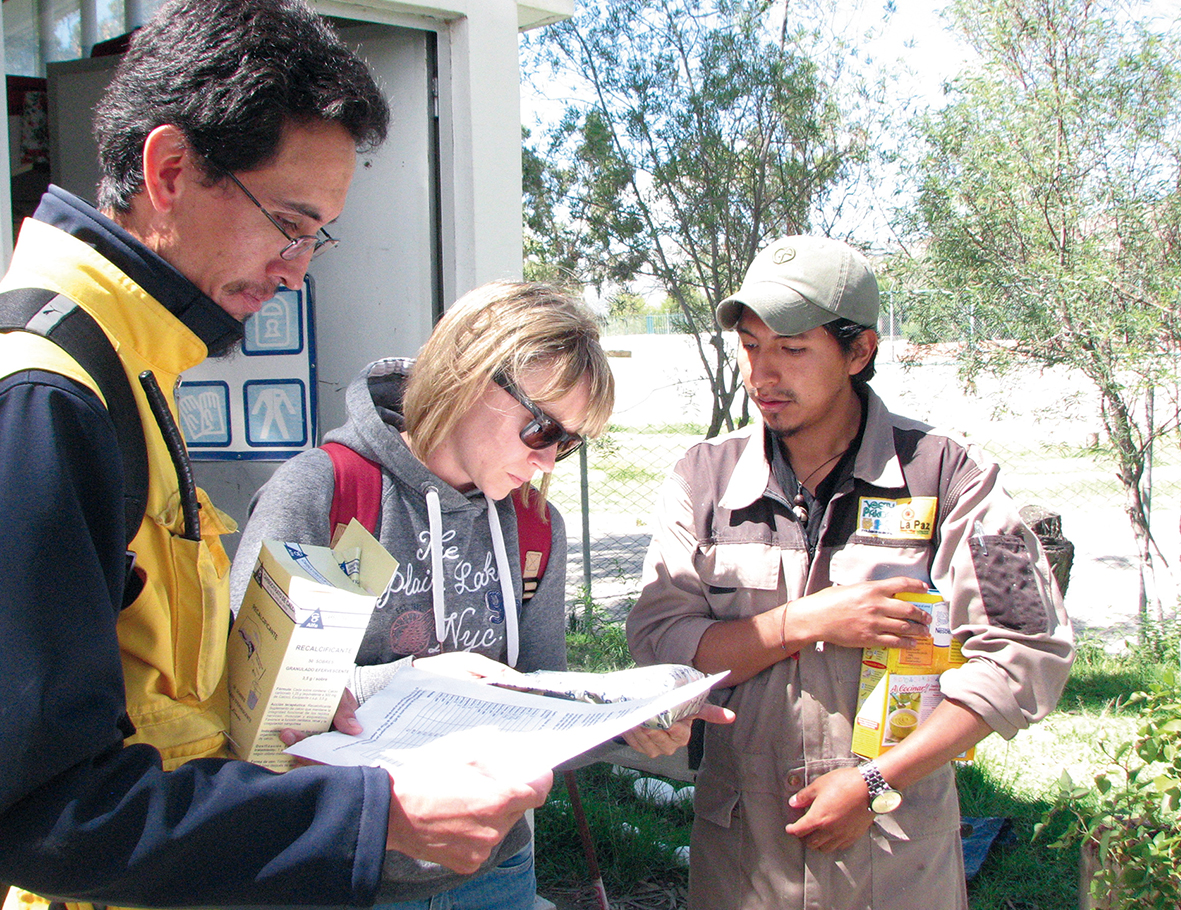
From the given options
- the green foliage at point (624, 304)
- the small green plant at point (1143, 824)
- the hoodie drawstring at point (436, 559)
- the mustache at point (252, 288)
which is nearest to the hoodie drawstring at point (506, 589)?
the hoodie drawstring at point (436, 559)

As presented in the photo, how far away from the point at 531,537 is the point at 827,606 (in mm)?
629

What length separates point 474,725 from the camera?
1307 millimetres

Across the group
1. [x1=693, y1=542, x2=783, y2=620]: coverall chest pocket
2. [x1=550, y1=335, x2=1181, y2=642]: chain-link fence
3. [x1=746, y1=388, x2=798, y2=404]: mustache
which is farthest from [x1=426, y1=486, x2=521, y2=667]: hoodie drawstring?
[x1=550, y1=335, x2=1181, y2=642]: chain-link fence

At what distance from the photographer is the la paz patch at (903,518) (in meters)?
1.98

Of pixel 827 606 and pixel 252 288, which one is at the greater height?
pixel 252 288

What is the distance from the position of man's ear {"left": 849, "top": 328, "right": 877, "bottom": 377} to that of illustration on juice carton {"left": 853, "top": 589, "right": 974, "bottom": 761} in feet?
1.94

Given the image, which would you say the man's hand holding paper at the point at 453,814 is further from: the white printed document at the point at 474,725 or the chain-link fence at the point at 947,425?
the chain-link fence at the point at 947,425

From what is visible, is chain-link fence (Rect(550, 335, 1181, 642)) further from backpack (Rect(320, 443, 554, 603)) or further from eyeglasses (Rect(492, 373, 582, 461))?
backpack (Rect(320, 443, 554, 603))

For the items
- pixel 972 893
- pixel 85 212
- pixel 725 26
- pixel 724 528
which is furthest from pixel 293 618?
pixel 725 26

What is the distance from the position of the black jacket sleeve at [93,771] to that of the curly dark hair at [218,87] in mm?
395

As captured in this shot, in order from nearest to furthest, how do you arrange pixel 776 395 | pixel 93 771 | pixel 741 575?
pixel 93 771 < pixel 741 575 < pixel 776 395

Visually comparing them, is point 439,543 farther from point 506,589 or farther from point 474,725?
point 474,725

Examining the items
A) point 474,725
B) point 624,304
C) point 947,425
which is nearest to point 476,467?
point 474,725

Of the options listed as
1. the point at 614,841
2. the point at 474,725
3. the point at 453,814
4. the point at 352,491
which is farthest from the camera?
the point at 614,841
